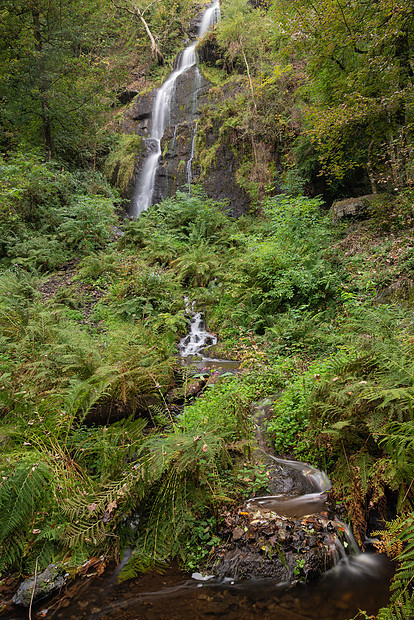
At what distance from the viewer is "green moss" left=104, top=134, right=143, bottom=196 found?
15969mm

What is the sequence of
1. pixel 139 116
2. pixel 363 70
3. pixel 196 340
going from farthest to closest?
pixel 139 116, pixel 196 340, pixel 363 70

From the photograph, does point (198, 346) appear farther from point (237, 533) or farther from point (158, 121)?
point (158, 121)

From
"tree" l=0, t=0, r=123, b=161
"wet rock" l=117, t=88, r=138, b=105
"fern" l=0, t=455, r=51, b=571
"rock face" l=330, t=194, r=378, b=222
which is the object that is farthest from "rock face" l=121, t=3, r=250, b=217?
"fern" l=0, t=455, r=51, b=571

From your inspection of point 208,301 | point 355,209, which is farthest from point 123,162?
point 355,209

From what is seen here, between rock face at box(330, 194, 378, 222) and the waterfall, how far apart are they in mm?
9508

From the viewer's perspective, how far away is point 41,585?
268 centimetres

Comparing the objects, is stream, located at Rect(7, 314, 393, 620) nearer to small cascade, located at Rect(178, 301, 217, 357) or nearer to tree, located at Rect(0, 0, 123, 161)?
small cascade, located at Rect(178, 301, 217, 357)

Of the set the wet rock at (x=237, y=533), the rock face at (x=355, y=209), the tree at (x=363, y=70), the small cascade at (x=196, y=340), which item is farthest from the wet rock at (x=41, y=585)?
the rock face at (x=355, y=209)

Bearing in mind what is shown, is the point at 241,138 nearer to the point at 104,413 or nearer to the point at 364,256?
the point at 364,256

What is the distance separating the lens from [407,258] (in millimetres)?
6066

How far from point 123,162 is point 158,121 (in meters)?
3.64

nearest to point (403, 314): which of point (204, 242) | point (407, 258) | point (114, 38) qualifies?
point (407, 258)

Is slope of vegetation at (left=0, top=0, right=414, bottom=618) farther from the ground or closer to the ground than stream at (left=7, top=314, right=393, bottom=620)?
farther from the ground

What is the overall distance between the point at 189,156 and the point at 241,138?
2797 millimetres
